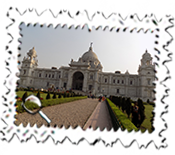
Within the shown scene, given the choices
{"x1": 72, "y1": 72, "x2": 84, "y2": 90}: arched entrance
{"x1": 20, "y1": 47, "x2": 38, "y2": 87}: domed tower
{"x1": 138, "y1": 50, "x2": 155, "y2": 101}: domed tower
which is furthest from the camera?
{"x1": 72, "y1": 72, "x2": 84, "y2": 90}: arched entrance

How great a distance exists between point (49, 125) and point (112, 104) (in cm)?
344

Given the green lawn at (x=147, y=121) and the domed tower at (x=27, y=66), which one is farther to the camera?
the domed tower at (x=27, y=66)

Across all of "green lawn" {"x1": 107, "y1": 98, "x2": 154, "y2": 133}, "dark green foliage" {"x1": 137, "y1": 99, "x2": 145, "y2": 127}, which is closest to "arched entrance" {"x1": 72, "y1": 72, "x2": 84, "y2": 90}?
"dark green foliage" {"x1": 137, "y1": 99, "x2": 145, "y2": 127}

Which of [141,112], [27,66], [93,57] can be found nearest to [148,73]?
[141,112]

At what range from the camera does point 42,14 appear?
425 cm

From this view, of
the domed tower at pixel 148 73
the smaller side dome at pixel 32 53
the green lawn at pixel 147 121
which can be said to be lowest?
the green lawn at pixel 147 121

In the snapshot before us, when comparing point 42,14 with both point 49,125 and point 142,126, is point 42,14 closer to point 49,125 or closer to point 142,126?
point 49,125

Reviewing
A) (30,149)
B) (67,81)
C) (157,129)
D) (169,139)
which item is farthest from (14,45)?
(169,139)

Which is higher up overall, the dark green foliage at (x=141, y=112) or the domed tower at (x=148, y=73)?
the domed tower at (x=148, y=73)

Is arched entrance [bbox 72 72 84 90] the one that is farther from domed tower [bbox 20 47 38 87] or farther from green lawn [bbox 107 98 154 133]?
green lawn [bbox 107 98 154 133]

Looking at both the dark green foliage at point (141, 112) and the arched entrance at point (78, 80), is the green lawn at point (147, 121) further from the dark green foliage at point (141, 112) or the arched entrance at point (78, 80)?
the arched entrance at point (78, 80)

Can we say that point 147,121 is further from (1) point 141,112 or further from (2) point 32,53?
(2) point 32,53

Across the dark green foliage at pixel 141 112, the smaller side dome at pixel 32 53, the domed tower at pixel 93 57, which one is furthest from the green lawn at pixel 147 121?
the smaller side dome at pixel 32 53

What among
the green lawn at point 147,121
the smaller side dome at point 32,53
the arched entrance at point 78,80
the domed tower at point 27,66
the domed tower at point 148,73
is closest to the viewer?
the green lawn at point 147,121
